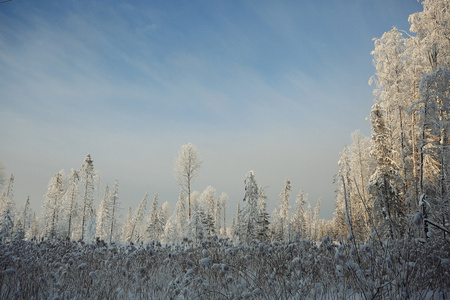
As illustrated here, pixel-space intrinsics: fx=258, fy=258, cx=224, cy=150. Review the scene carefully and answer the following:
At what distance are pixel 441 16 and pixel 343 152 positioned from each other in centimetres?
2216

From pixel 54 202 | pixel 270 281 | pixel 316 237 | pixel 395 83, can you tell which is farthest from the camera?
pixel 54 202

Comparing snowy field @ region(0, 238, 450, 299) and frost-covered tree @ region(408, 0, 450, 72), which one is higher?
frost-covered tree @ region(408, 0, 450, 72)

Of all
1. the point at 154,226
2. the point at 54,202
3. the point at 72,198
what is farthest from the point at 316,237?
the point at 54,202

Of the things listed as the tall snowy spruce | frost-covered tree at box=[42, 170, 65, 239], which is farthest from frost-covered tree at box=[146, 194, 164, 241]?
the tall snowy spruce

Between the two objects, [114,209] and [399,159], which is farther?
[114,209]

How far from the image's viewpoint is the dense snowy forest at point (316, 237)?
2949mm

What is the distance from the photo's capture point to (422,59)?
14906mm

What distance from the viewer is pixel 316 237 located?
35.6ft

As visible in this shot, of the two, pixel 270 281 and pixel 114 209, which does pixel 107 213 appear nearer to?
pixel 114 209

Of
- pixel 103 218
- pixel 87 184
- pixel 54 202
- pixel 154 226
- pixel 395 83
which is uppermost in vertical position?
pixel 395 83

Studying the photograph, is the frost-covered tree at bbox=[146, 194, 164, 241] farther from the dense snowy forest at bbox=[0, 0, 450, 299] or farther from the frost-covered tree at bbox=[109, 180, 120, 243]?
the frost-covered tree at bbox=[109, 180, 120, 243]

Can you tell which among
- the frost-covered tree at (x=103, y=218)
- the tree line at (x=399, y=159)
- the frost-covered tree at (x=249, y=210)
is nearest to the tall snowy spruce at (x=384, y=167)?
the tree line at (x=399, y=159)

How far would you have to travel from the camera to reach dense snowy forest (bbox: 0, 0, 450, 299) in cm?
295

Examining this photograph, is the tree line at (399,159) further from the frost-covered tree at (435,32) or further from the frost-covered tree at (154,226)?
the frost-covered tree at (154,226)
